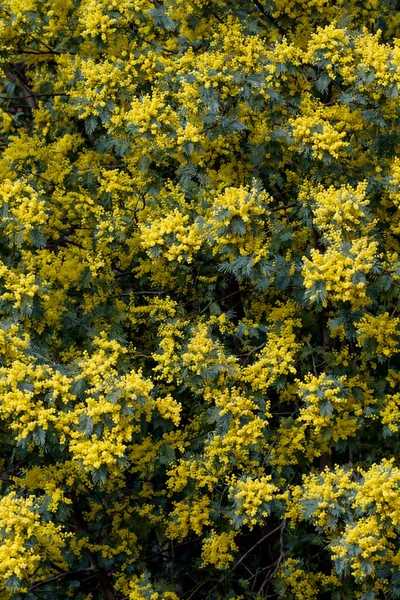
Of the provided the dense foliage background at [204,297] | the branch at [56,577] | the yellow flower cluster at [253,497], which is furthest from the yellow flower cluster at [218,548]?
the branch at [56,577]

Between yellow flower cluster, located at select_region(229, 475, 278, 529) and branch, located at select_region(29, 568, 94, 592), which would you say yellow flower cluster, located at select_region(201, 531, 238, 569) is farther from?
branch, located at select_region(29, 568, 94, 592)

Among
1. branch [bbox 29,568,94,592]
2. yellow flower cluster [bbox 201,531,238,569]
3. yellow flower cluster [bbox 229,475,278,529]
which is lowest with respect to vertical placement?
branch [bbox 29,568,94,592]

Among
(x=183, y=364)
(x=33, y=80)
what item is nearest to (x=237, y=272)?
(x=183, y=364)

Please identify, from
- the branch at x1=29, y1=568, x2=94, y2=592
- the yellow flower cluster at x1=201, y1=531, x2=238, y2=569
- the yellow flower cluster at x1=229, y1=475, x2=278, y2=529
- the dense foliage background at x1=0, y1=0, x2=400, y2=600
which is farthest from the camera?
the branch at x1=29, y1=568, x2=94, y2=592

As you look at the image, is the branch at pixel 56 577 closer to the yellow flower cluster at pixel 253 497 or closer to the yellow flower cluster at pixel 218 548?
the yellow flower cluster at pixel 218 548

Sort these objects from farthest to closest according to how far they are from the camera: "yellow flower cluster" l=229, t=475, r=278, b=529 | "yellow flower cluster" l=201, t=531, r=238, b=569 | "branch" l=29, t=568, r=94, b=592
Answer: "branch" l=29, t=568, r=94, b=592 → "yellow flower cluster" l=201, t=531, r=238, b=569 → "yellow flower cluster" l=229, t=475, r=278, b=529

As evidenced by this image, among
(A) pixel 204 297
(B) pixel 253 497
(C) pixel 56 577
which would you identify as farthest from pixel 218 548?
(A) pixel 204 297

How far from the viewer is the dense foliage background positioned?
23.0 ft

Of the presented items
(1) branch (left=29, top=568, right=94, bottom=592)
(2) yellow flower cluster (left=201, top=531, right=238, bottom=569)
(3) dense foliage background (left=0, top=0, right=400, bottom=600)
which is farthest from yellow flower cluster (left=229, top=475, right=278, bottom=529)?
(1) branch (left=29, top=568, right=94, bottom=592)

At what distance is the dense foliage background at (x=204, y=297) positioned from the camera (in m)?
7.01

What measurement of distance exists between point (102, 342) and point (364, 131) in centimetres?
245

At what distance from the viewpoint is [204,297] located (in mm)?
8602

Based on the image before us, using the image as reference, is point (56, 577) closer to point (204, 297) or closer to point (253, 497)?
point (253, 497)

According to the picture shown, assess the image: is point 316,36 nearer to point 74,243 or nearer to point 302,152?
point 302,152
